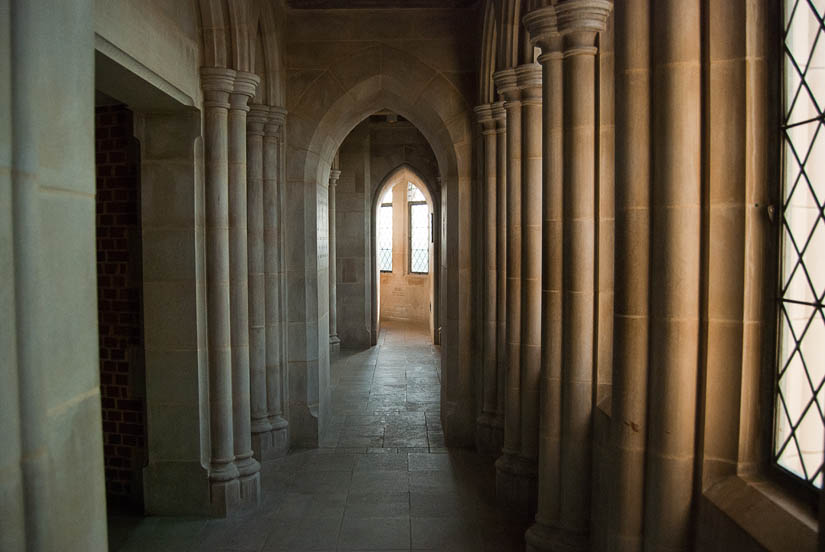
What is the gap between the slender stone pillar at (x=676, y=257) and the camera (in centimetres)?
242

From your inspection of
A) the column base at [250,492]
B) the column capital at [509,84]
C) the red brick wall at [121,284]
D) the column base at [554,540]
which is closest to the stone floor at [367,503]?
the column base at [250,492]

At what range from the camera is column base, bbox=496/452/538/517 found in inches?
192

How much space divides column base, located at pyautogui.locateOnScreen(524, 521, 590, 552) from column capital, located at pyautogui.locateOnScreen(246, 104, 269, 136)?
4.19 m

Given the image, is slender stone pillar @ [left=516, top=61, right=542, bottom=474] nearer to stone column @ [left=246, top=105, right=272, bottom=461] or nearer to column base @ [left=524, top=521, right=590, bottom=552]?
column base @ [left=524, top=521, right=590, bottom=552]

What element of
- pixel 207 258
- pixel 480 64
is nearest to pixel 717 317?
pixel 207 258

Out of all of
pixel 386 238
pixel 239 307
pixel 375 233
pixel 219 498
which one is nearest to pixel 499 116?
pixel 239 307

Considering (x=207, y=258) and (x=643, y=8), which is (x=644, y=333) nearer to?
(x=643, y=8)

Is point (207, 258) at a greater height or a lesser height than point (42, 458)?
greater

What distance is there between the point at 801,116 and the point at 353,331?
10.4 metres

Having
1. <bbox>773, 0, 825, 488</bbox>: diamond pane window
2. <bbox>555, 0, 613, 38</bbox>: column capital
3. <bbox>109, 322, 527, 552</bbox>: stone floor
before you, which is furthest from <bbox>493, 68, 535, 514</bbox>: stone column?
<bbox>773, 0, 825, 488</bbox>: diamond pane window

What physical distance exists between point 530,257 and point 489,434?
2397 millimetres

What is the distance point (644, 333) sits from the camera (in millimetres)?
2596

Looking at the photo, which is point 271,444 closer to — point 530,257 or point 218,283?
point 218,283

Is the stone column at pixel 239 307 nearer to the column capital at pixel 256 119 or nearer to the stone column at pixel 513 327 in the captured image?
the column capital at pixel 256 119
